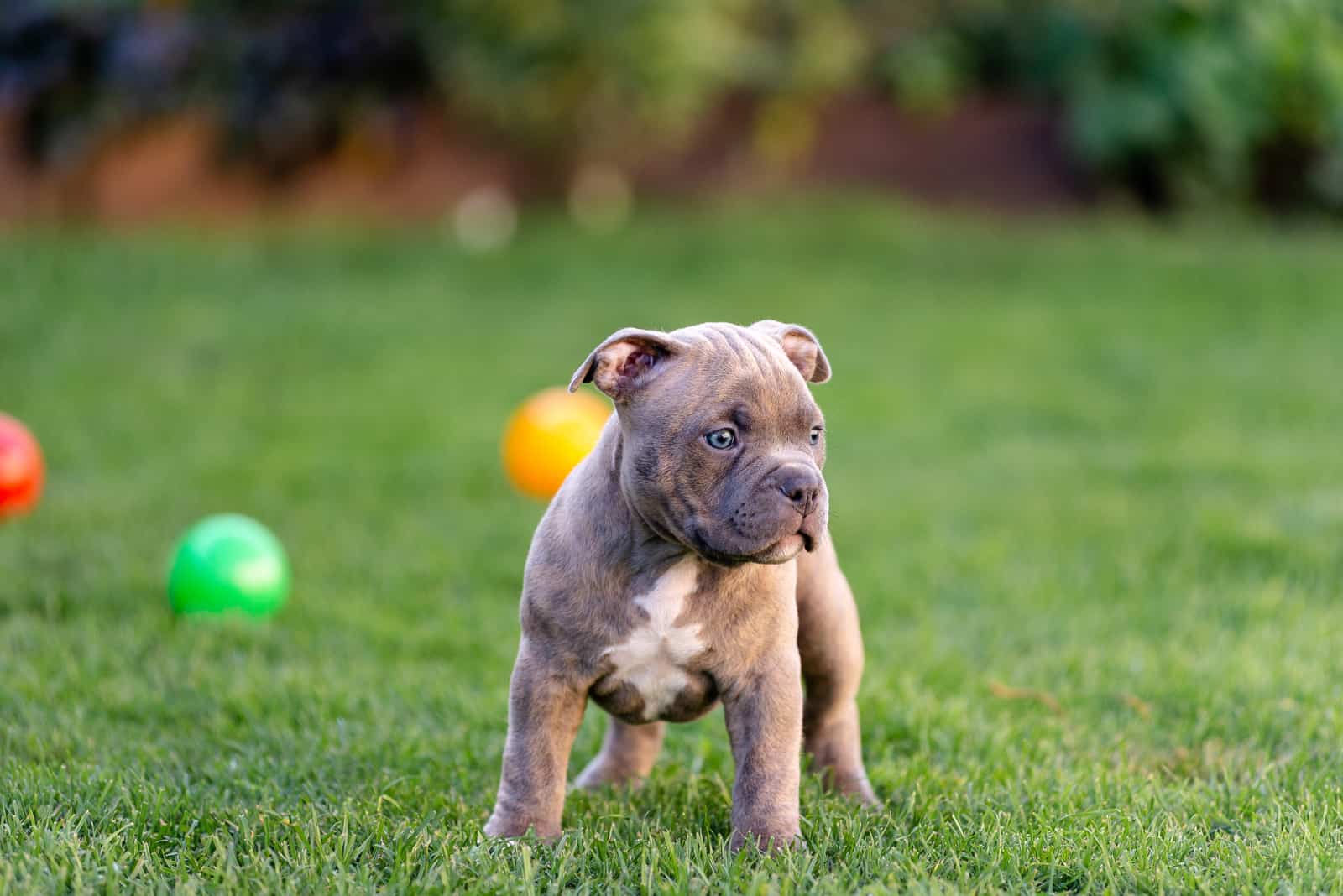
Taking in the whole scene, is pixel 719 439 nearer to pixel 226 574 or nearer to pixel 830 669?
pixel 830 669

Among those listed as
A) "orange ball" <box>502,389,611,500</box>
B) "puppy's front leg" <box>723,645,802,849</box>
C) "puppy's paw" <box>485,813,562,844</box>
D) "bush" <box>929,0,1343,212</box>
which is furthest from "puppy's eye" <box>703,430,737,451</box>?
"bush" <box>929,0,1343,212</box>

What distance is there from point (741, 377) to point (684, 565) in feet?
1.58

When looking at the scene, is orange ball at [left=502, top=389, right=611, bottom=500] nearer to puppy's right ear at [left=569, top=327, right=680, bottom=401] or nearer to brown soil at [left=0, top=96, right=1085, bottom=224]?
puppy's right ear at [left=569, top=327, right=680, bottom=401]

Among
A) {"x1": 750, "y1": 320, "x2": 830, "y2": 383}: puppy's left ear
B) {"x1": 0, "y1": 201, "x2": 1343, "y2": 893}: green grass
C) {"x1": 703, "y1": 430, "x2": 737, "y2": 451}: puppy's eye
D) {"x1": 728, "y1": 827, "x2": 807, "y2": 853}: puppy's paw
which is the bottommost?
{"x1": 0, "y1": 201, "x2": 1343, "y2": 893}: green grass

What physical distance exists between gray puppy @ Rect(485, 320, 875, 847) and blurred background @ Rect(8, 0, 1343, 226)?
10.8m

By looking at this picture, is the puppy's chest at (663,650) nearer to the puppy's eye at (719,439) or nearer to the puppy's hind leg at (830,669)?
the puppy's eye at (719,439)

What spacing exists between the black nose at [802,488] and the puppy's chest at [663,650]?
0.38m

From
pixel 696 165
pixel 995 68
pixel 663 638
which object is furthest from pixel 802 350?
pixel 995 68

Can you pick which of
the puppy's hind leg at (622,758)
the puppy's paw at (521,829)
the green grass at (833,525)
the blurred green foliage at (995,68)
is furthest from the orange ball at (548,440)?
the blurred green foliage at (995,68)

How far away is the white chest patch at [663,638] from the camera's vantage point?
3.43 m

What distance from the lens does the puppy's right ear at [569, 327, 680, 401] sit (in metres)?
3.33

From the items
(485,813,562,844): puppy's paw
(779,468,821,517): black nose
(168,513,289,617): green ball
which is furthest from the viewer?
(168,513,289,617): green ball

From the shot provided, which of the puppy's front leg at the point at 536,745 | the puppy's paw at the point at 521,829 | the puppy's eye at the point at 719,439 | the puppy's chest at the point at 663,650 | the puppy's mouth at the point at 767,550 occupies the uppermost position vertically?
the puppy's eye at the point at 719,439

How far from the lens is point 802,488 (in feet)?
10.4
